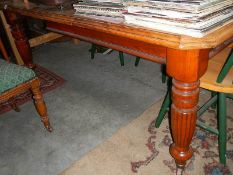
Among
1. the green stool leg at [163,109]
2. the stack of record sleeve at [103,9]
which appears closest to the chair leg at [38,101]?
the stack of record sleeve at [103,9]

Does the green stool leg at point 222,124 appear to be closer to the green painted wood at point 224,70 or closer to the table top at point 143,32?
the green painted wood at point 224,70

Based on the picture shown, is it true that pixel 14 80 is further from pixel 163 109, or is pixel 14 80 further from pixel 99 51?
pixel 99 51

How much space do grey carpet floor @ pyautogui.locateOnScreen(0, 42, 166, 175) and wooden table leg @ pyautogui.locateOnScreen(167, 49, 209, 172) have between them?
735 millimetres

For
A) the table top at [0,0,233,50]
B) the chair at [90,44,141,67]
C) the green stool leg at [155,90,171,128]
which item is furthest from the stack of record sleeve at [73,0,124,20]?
the chair at [90,44,141,67]

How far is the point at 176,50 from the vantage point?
1043 millimetres

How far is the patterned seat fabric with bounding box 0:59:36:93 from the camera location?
1.53m

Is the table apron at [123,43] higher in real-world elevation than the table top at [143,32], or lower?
lower

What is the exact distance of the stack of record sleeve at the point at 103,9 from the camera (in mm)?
1270

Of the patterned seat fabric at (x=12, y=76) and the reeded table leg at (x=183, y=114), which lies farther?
the patterned seat fabric at (x=12, y=76)

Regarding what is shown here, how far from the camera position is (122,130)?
189cm

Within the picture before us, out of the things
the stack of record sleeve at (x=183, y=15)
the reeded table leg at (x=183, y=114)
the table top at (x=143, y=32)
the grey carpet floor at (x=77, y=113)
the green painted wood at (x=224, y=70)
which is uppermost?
the stack of record sleeve at (x=183, y=15)

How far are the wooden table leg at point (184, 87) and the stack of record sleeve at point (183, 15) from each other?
0.10 meters

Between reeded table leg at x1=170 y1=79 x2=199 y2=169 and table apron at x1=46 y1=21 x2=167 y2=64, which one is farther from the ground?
table apron at x1=46 y1=21 x2=167 y2=64

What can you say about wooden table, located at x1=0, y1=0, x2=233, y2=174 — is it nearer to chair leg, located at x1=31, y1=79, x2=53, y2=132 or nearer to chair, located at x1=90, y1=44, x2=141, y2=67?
chair leg, located at x1=31, y1=79, x2=53, y2=132
